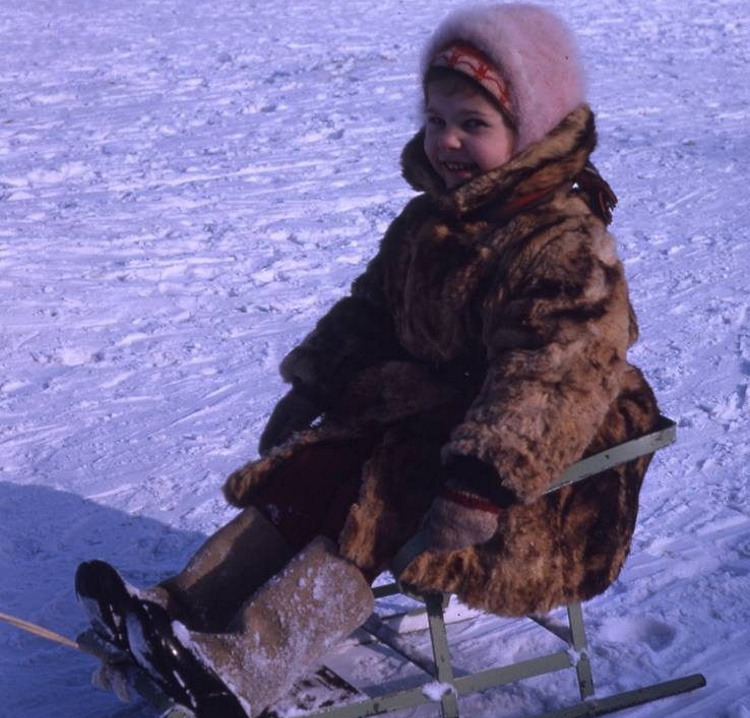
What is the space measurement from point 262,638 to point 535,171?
3.41 ft

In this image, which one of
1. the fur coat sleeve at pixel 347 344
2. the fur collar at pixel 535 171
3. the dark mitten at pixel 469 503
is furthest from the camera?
the fur coat sleeve at pixel 347 344

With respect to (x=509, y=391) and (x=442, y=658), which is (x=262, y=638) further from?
(x=509, y=391)

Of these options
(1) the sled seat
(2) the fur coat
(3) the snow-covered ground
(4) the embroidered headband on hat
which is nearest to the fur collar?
(2) the fur coat

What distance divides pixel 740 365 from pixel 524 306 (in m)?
2.52

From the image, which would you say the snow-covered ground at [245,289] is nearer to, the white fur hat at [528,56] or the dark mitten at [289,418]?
the dark mitten at [289,418]

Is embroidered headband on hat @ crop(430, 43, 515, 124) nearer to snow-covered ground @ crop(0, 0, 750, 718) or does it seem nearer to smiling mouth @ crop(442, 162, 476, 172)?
smiling mouth @ crop(442, 162, 476, 172)

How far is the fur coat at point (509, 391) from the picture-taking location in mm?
2338

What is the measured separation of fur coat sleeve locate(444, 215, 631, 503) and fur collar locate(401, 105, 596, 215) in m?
0.11

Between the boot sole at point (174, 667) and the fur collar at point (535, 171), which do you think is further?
the fur collar at point (535, 171)

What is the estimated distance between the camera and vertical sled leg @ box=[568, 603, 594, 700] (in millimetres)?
2799

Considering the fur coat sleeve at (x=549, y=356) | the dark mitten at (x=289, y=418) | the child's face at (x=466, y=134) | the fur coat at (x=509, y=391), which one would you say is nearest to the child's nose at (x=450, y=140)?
the child's face at (x=466, y=134)

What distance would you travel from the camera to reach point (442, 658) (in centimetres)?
268

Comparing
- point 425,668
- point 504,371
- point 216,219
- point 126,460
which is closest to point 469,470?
point 504,371

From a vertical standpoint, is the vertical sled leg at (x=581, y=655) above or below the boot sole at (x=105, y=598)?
below
